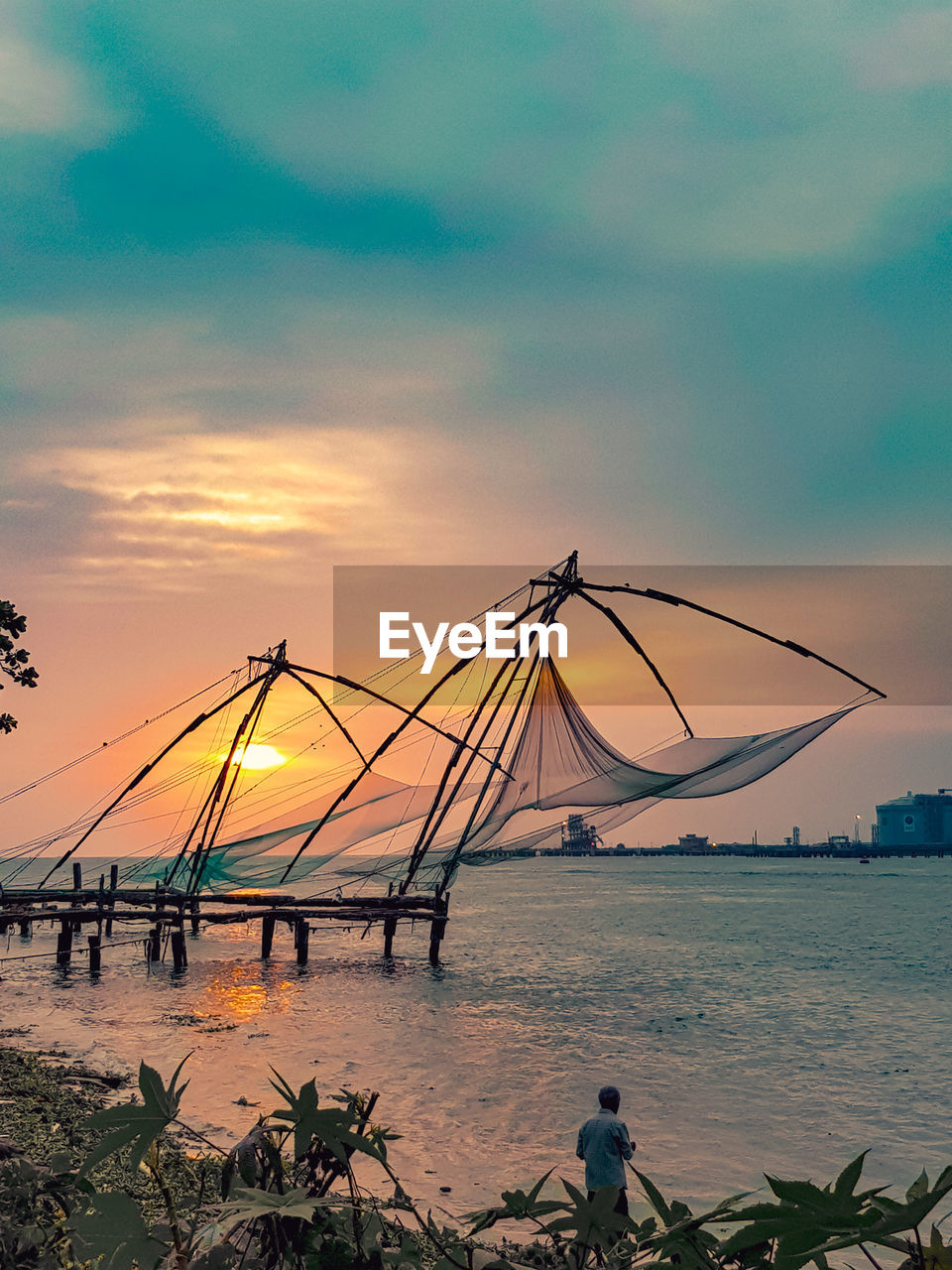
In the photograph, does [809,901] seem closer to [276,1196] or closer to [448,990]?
[448,990]

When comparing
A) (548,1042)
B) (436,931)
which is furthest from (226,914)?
(548,1042)

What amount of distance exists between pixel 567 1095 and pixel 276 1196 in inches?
483

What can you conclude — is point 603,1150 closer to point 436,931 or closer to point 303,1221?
point 303,1221

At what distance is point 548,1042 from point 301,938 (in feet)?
34.1

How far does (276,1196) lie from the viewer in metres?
1.52

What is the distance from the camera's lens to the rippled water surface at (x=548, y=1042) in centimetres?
1069

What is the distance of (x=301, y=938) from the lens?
2484 cm

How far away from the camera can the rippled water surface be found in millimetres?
10688

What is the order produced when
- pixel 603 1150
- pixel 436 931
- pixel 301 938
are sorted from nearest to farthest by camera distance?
pixel 603 1150, pixel 436 931, pixel 301 938

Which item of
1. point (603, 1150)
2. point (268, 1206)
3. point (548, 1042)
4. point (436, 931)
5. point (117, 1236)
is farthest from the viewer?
point (436, 931)

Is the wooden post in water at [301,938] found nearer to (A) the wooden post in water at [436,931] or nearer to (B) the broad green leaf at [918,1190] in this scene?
(A) the wooden post in water at [436,931]

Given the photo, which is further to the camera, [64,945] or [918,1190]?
[64,945]

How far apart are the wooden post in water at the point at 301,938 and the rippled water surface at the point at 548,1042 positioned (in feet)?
3.30

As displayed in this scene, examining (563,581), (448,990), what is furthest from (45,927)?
(563,581)
